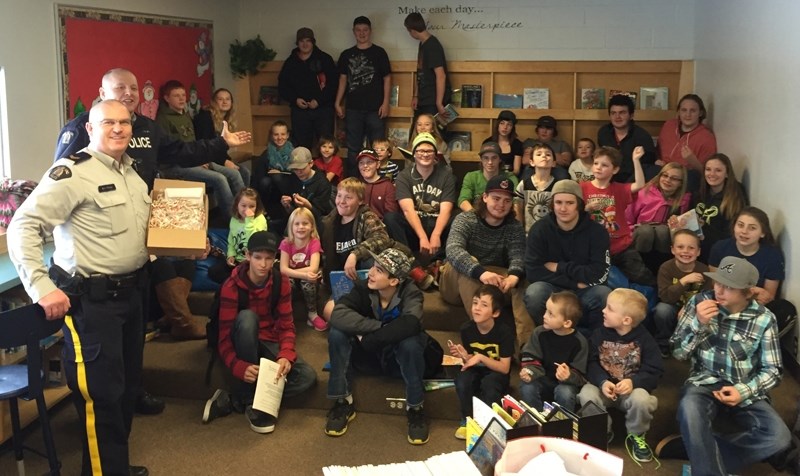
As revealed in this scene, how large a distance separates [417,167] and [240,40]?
8.91 feet

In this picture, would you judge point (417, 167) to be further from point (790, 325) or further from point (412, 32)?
point (790, 325)

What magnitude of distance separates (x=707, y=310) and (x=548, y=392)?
863 millimetres

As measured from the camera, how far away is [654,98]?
21.1 ft

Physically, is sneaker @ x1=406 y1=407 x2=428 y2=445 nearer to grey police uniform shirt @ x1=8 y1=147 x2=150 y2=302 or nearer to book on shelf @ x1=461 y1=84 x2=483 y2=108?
grey police uniform shirt @ x1=8 y1=147 x2=150 y2=302

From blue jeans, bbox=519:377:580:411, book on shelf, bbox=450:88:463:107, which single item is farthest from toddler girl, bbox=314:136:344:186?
blue jeans, bbox=519:377:580:411

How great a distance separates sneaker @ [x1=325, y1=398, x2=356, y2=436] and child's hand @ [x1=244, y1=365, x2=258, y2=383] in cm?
44

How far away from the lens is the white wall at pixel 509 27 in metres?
6.41

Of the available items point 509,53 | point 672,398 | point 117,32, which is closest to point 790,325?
point 672,398

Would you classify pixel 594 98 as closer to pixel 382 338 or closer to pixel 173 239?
pixel 382 338

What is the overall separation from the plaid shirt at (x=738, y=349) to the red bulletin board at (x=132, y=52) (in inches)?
153

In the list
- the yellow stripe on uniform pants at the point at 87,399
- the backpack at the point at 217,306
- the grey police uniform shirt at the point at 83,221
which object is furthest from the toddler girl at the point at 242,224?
the yellow stripe on uniform pants at the point at 87,399

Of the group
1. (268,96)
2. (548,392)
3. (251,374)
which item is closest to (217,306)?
(251,374)

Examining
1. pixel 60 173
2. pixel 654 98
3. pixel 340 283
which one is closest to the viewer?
pixel 60 173

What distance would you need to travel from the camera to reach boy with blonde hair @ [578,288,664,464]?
3.62 m
